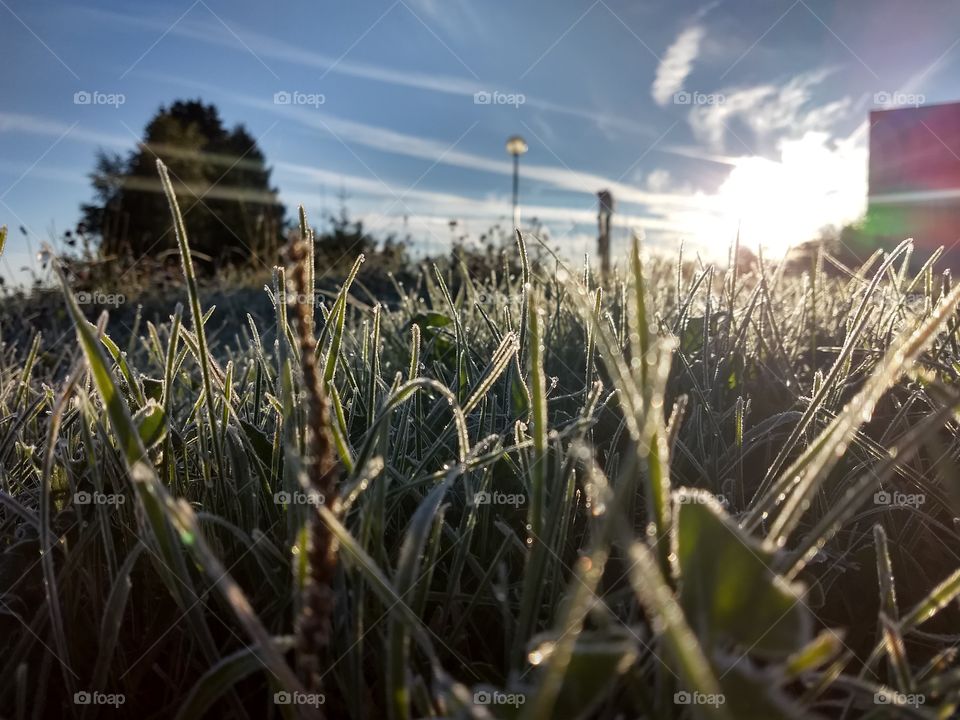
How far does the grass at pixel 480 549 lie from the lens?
508mm

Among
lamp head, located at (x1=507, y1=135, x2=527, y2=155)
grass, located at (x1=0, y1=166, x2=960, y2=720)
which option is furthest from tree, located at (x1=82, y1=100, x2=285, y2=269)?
grass, located at (x1=0, y1=166, x2=960, y2=720)

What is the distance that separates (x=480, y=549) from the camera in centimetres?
104

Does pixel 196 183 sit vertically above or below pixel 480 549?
above

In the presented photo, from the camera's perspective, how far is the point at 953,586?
2.02 ft

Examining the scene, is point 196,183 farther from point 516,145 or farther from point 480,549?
point 480,549

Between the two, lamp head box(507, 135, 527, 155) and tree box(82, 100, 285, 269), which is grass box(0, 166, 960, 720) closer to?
lamp head box(507, 135, 527, 155)

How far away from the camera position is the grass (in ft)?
1.67

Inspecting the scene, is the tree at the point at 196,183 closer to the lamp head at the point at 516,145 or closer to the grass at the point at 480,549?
the lamp head at the point at 516,145

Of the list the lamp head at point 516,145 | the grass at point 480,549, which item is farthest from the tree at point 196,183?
the grass at point 480,549

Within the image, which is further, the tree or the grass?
the tree

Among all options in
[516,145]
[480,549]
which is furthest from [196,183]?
[480,549]

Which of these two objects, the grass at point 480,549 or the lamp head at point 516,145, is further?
the lamp head at point 516,145

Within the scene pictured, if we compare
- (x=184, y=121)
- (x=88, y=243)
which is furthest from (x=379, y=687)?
(x=184, y=121)

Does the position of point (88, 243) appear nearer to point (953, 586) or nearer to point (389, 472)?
point (389, 472)
